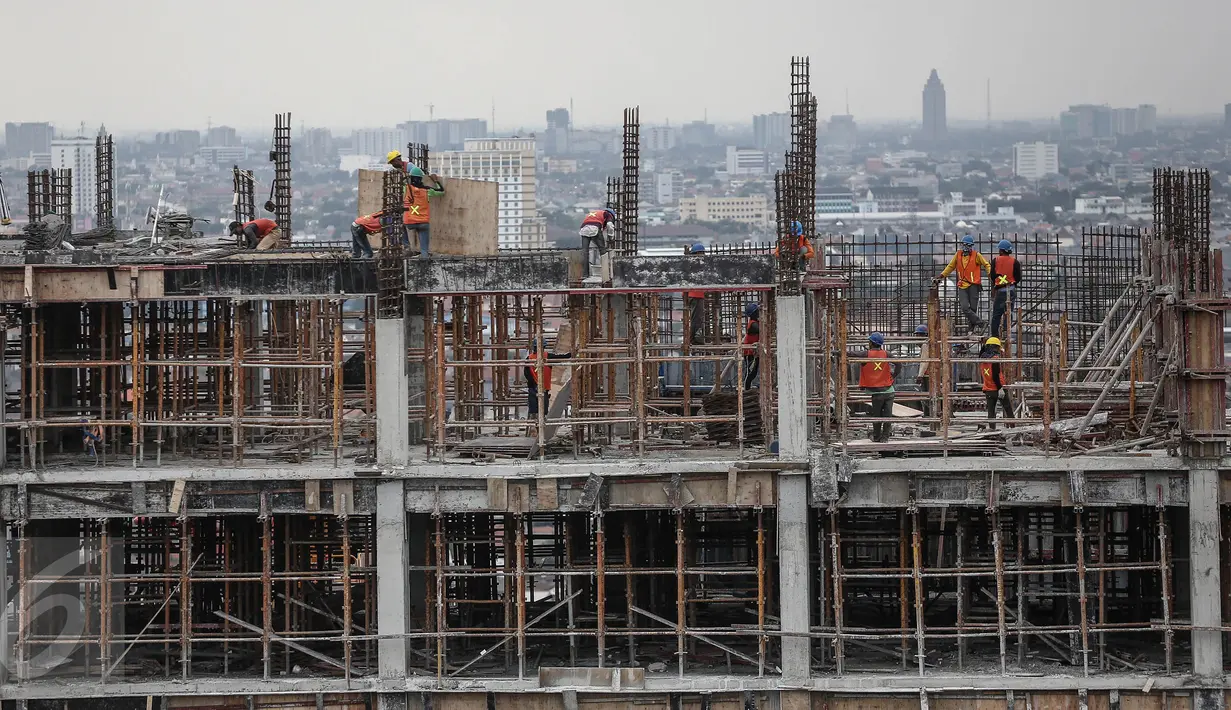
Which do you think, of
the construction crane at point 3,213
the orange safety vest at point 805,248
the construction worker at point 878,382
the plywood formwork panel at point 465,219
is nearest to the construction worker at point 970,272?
the orange safety vest at point 805,248

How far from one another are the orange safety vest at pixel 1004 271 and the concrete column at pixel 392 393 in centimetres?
1084

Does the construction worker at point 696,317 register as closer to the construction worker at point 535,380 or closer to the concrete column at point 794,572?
the construction worker at point 535,380

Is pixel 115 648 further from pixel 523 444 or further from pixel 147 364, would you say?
pixel 523 444

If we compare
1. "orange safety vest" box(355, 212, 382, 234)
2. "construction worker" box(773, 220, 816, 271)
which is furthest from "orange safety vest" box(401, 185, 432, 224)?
"construction worker" box(773, 220, 816, 271)

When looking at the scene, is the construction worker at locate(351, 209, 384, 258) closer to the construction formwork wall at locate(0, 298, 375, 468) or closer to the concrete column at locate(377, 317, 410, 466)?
the construction formwork wall at locate(0, 298, 375, 468)

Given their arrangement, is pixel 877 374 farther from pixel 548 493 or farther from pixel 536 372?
pixel 548 493

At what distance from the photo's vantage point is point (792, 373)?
2877 cm

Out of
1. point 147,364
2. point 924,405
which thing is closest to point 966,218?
point 924,405

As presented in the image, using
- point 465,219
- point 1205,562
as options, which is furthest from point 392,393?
point 1205,562

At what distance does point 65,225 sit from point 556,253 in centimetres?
875

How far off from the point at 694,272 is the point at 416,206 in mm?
5426

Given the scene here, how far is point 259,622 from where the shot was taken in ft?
104

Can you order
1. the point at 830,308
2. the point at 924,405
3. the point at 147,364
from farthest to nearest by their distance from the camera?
1. the point at 924,405
2. the point at 830,308
3. the point at 147,364

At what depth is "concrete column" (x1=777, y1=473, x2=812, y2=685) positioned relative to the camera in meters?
28.9
